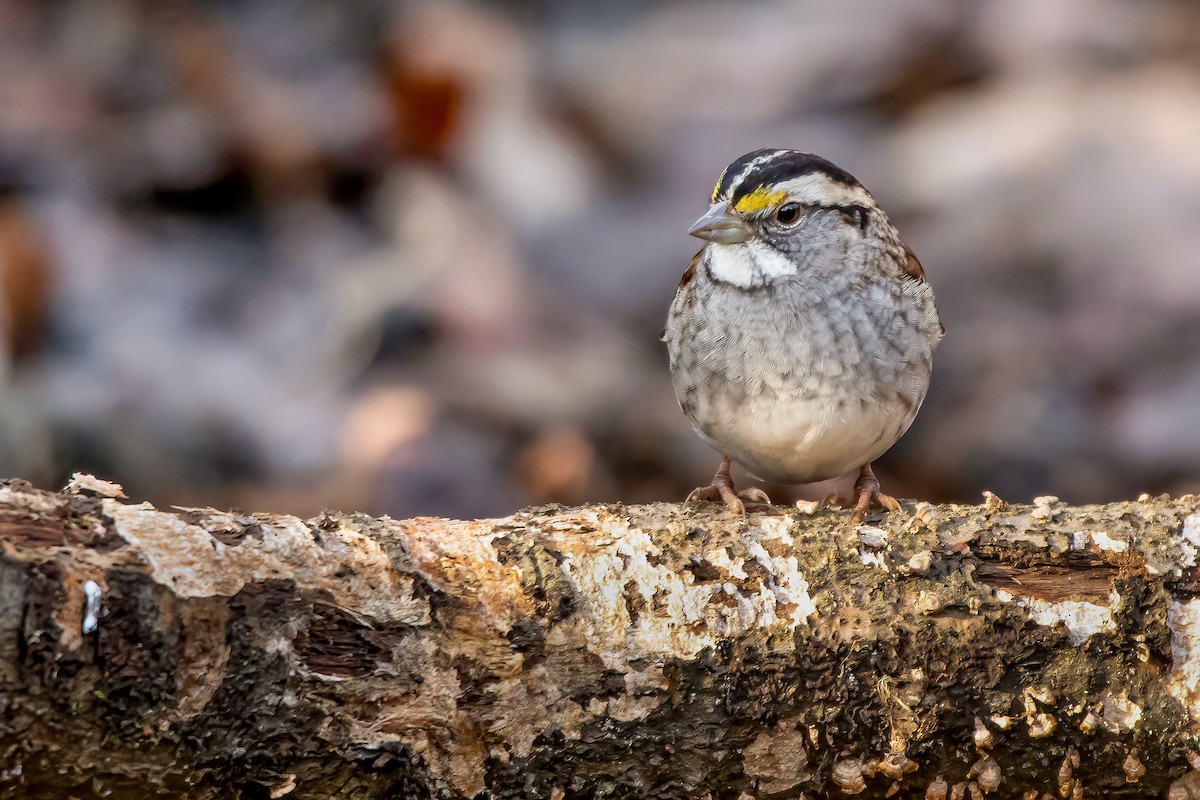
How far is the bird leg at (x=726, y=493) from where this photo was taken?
237 cm

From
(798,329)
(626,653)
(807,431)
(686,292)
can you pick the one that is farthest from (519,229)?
(626,653)

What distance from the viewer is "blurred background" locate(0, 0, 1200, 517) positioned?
165 inches

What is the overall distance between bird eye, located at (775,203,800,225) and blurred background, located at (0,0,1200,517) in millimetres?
1466

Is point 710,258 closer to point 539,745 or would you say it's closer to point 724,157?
point 539,745

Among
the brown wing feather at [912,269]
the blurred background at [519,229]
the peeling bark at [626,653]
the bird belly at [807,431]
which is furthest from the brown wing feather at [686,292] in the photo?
the blurred background at [519,229]

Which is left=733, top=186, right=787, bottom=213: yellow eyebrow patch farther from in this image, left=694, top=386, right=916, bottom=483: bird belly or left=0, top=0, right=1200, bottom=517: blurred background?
left=0, top=0, right=1200, bottom=517: blurred background

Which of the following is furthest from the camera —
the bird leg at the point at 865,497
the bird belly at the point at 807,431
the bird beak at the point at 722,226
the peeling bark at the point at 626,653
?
the bird beak at the point at 722,226

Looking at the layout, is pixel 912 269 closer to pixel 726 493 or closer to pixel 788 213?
pixel 788 213

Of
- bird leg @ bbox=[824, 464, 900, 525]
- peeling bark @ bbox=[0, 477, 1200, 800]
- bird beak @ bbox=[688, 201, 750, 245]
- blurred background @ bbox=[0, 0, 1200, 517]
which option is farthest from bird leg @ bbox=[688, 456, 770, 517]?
blurred background @ bbox=[0, 0, 1200, 517]

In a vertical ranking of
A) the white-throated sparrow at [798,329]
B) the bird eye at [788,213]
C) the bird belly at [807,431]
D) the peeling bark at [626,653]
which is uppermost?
the bird eye at [788,213]

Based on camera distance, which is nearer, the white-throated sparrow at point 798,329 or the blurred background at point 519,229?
the white-throated sparrow at point 798,329

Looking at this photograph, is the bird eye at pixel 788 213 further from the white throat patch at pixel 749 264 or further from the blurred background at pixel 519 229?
the blurred background at pixel 519 229

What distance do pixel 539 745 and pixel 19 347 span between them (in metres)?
3.14

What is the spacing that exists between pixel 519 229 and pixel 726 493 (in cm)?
278
